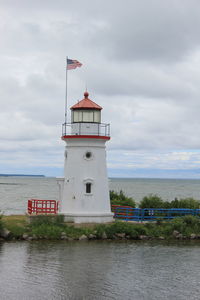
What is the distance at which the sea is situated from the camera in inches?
679

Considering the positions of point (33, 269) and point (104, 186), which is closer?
point (33, 269)

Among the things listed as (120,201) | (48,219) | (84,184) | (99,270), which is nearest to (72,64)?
(84,184)

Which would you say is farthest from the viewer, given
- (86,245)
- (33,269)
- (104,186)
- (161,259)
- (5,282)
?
(104,186)

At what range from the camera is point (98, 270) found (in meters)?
20.4

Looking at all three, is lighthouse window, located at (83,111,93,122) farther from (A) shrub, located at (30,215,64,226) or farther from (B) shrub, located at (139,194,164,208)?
(B) shrub, located at (139,194,164,208)

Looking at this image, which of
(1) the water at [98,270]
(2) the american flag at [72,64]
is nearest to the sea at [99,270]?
(1) the water at [98,270]

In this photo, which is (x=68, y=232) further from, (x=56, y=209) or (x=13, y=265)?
(x=13, y=265)

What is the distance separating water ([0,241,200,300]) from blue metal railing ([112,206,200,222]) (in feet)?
12.6

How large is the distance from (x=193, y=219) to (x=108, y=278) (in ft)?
36.0

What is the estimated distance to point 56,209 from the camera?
3045cm

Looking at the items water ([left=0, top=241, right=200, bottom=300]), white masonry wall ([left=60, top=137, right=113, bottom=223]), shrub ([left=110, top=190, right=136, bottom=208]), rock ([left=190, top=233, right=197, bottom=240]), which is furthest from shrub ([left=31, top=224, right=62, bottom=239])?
shrub ([left=110, top=190, right=136, bottom=208])

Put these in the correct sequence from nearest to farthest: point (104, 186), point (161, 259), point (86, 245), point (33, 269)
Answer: point (33, 269) < point (161, 259) < point (86, 245) < point (104, 186)

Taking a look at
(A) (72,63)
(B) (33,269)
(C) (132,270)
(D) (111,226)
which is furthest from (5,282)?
(A) (72,63)

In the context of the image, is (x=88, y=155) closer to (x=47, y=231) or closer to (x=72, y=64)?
(x=47, y=231)
